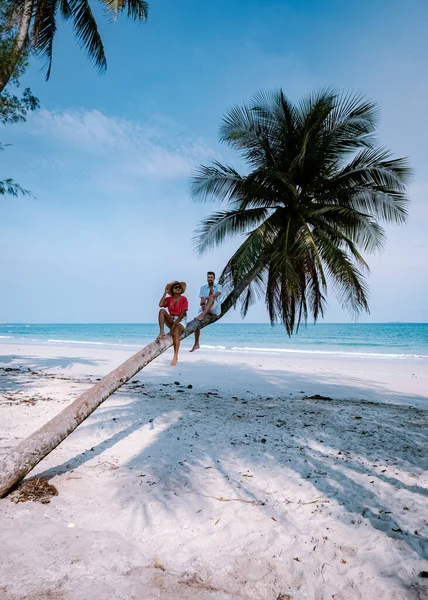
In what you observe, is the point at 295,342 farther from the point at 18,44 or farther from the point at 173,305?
the point at 18,44

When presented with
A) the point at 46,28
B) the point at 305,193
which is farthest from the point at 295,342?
the point at 46,28

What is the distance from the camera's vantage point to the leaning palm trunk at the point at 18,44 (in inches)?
247

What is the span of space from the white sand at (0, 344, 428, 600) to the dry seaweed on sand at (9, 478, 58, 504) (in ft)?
0.29

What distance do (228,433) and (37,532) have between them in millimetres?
3173

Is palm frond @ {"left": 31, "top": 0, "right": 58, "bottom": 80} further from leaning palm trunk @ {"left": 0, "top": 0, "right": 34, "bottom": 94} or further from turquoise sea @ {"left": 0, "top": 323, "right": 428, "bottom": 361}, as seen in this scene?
turquoise sea @ {"left": 0, "top": 323, "right": 428, "bottom": 361}

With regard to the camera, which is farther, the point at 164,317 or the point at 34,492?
the point at 164,317

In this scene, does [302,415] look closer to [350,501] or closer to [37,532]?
[350,501]

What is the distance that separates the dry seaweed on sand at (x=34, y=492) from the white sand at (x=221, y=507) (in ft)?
0.29

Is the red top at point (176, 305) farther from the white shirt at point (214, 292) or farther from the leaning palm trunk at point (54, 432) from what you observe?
the leaning palm trunk at point (54, 432)

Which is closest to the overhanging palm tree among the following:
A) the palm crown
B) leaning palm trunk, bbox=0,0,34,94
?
the palm crown

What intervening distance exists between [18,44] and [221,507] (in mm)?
8032

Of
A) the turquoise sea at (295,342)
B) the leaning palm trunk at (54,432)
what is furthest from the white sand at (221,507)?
the turquoise sea at (295,342)

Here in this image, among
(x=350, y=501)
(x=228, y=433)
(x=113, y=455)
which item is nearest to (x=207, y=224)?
(x=228, y=433)

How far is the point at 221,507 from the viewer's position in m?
3.71
